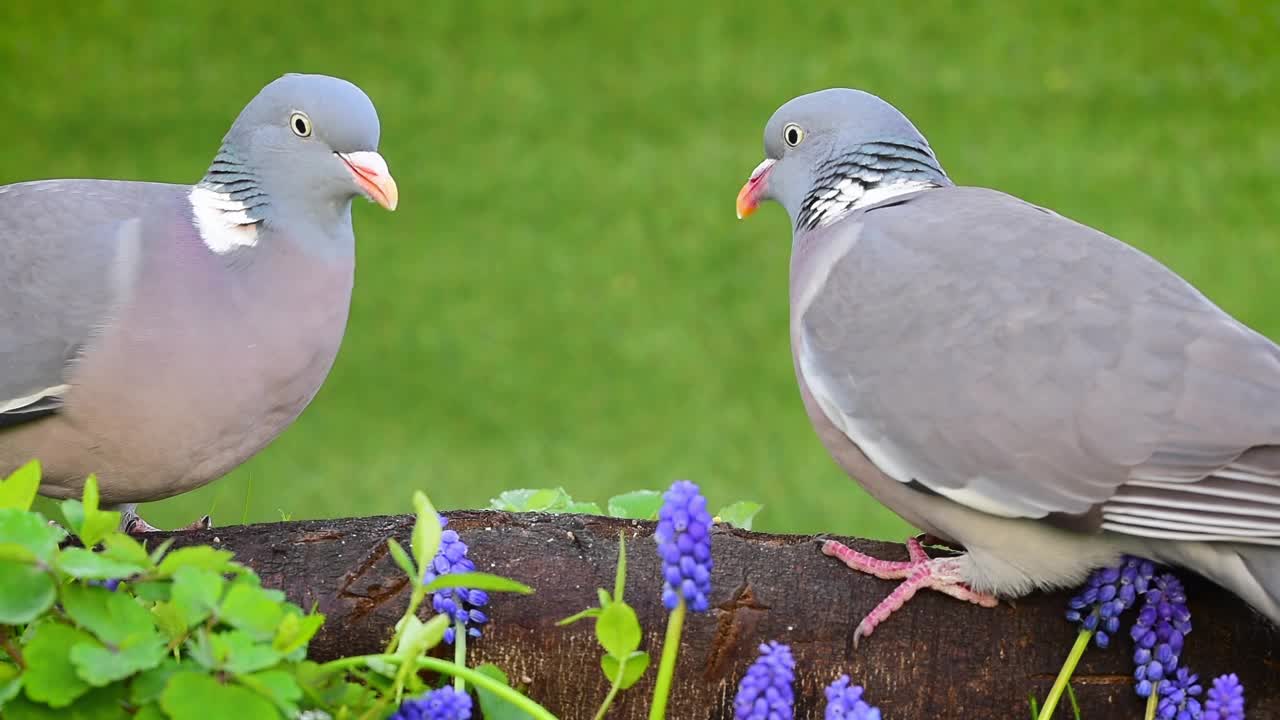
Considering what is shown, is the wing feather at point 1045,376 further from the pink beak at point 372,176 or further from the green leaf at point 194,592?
the green leaf at point 194,592

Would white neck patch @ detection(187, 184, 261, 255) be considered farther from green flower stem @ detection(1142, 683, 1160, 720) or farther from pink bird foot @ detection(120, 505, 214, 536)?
green flower stem @ detection(1142, 683, 1160, 720)

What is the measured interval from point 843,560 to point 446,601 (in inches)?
22.7

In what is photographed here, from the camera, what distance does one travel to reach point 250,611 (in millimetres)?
1249

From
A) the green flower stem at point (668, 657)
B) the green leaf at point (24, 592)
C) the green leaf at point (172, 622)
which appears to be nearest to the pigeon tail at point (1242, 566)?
the green flower stem at point (668, 657)

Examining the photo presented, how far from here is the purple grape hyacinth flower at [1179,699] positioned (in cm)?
A: 177

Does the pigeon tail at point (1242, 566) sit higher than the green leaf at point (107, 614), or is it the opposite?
the pigeon tail at point (1242, 566)

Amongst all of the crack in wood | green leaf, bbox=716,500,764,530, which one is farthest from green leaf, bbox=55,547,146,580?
green leaf, bbox=716,500,764,530

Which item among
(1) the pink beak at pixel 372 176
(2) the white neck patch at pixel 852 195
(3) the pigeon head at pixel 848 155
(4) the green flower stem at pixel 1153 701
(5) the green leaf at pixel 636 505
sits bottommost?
(4) the green flower stem at pixel 1153 701

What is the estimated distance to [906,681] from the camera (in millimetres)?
1837

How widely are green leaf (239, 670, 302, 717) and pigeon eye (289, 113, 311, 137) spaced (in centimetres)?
102

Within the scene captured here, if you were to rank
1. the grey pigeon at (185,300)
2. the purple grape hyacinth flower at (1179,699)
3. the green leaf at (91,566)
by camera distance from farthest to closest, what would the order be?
1. the grey pigeon at (185,300)
2. the purple grape hyacinth flower at (1179,699)
3. the green leaf at (91,566)

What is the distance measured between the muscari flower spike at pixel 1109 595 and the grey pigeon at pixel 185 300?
114 cm

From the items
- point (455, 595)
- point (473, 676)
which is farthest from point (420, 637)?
point (455, 595)

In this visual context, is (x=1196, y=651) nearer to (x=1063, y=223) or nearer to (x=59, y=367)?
(x=1063, y=223)
